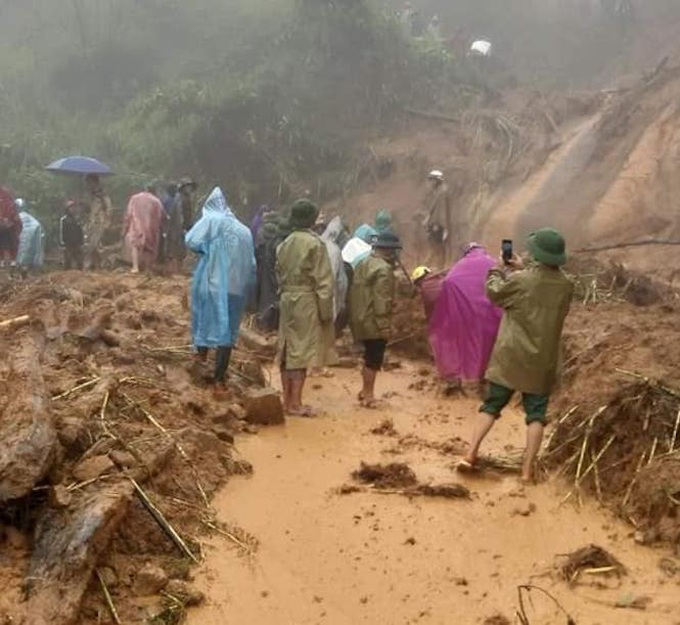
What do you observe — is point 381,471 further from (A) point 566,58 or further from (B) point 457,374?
(A) point 566,58

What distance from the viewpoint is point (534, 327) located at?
5.86 meters

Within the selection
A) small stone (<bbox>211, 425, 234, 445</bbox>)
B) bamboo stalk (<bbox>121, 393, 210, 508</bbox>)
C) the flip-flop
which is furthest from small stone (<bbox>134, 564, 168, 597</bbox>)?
the flip-flop

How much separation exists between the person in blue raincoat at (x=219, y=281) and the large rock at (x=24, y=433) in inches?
90.9

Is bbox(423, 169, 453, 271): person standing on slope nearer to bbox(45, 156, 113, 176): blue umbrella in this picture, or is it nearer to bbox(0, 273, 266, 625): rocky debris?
bbox(45, 156, 113, 176): blue umbrella

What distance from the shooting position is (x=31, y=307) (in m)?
9.38

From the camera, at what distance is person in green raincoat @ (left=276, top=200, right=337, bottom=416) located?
7.25 metres

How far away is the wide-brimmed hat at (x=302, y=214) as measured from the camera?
7320 mm

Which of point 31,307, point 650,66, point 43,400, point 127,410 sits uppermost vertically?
point 650,66

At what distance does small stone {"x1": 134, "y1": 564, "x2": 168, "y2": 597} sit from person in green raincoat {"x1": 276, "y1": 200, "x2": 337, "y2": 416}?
316 cm

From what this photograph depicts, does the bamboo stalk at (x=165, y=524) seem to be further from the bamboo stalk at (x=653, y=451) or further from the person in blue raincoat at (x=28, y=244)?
the person in blue raincoat at (x=28, y=244)

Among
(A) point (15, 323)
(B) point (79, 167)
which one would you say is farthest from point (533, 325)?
(B) point (79, 167)

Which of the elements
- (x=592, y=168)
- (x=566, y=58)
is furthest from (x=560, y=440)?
(x=566, y=58)

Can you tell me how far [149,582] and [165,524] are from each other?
1.49 ft

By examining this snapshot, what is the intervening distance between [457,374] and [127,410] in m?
3.22
